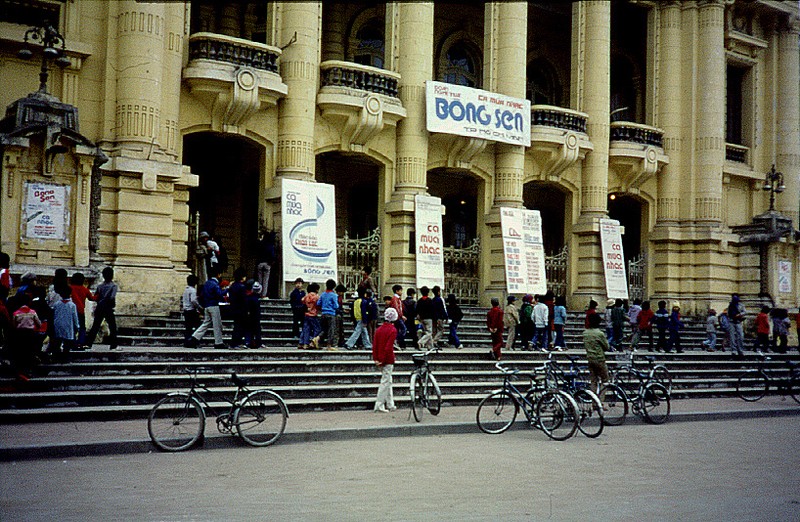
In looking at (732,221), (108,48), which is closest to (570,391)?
(108,48)

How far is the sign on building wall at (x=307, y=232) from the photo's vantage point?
2189 centimetres

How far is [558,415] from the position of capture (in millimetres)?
12516

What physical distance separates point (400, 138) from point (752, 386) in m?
12.4

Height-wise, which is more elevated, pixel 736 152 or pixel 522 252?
pixel 736 152

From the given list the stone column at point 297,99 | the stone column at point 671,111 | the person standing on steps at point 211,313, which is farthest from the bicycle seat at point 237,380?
the stone column at point 671,111

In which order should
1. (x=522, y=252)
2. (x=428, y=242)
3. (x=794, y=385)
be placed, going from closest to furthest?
(x=794, y=385), (x=428, y=242), (x=522, y=252)

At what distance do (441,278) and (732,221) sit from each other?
15.7 metres

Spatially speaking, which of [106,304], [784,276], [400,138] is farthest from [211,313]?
[784,276]

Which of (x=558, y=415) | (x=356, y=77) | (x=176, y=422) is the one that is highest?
(x=356, y=77)

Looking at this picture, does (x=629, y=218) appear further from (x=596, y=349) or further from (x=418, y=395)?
(x=418, y=395)

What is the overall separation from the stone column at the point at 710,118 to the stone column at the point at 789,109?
4453 mm

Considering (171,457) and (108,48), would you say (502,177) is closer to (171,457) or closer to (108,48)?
(108,48)

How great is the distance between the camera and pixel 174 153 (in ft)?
67.4

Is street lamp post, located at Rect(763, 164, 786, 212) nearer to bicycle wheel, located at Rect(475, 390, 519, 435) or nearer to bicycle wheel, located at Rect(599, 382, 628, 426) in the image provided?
bicycle wheel, located at Rect(599, 382, 628, 426)
